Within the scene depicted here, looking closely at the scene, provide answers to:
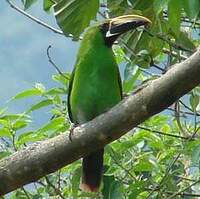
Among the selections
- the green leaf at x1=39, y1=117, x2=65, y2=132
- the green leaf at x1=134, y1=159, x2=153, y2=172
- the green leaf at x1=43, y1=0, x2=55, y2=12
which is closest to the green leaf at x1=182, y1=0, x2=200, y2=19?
the green leaf at x1=43, y1=0, x2=55, y2=12

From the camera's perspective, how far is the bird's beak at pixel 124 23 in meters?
2.30

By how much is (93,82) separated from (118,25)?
0.38 metres

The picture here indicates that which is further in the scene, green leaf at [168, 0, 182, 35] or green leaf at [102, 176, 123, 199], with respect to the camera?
green leaf at [102, 176, 123, 199]

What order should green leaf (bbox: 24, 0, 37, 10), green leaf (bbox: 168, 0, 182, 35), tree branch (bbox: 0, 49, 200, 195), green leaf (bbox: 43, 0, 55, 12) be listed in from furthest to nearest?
1. green leaf (bbox: 43, 0, 55, 12)
2. green leaf (bbox: 24, 0, 37, 10)
3. green leaf (bbox: 168, 0, 182, 35)
4. tree branch (bbox: 0, 49, 200, 195)

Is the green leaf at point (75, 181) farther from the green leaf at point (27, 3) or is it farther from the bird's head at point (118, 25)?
the green leaf at point (27, 3)

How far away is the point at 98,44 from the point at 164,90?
1.35 metres

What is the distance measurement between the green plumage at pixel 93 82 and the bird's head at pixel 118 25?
0.04 m

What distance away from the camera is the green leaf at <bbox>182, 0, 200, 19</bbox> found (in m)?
1.70

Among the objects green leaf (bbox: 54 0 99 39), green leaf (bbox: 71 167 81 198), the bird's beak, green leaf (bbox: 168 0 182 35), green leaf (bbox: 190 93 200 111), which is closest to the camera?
green leaf (bbox: 168 0 182 35)

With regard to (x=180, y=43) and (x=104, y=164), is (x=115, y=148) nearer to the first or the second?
(x=104, y=164)

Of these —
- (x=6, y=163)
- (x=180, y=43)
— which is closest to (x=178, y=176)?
(x=180, y=43)

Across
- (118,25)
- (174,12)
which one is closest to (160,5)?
(174,12)

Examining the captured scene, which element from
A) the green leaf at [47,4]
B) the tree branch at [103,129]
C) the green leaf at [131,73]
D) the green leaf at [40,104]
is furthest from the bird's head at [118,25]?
the tree branch at [103,129]

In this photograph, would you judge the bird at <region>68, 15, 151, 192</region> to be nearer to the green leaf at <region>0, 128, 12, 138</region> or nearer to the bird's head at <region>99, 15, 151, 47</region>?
the bird's head at <region>99, 15, 151, 47</region>
